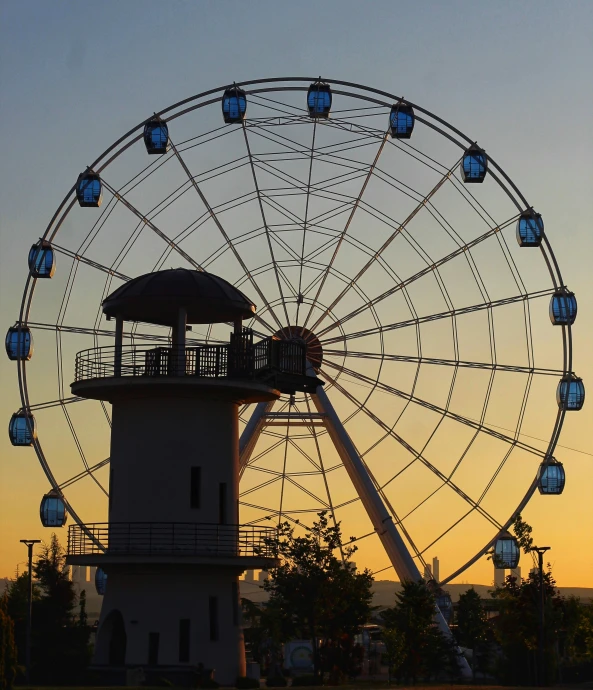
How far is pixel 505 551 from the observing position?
60094mm

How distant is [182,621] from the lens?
169ft

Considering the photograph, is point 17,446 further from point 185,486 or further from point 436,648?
point 436,648

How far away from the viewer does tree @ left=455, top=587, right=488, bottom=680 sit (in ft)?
296

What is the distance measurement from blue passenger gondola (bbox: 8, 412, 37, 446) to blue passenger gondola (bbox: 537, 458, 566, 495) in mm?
22019

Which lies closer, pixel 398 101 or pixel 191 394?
pixel 191 394

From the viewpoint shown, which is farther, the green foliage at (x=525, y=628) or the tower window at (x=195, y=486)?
the green foliage at (x=525, y=628)

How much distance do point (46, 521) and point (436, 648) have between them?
18435 millimetres

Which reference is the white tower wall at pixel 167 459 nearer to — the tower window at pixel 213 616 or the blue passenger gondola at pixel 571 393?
the tower window at pixel 213 616

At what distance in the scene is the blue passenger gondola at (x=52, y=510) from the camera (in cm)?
5900

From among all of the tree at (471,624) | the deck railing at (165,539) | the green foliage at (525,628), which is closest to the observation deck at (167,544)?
the deck railing at (165,539)

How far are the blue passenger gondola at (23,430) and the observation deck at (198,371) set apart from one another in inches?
254

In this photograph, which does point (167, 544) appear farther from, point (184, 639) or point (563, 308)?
point (563, 308)

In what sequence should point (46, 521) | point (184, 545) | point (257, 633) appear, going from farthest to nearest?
1. point (257, 633)
2. point (46, 521)
3. point (184, 545)

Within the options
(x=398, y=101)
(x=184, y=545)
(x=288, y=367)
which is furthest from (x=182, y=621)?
(x=398, y=101)
